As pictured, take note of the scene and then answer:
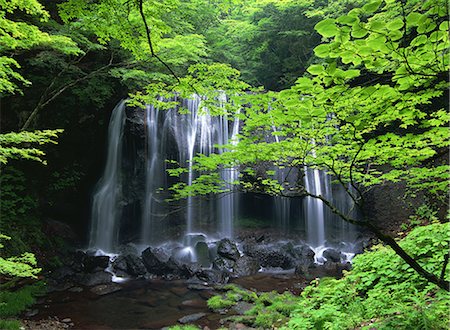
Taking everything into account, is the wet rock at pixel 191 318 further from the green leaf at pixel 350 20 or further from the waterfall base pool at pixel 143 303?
the green leaf at pixel 350 20

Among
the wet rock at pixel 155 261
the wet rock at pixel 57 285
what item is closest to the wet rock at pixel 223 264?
the wet rock at pixel 155 261

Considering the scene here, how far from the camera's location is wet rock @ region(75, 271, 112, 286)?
9.98m

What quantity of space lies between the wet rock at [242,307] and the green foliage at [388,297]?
3.40m

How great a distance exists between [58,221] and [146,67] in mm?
7987

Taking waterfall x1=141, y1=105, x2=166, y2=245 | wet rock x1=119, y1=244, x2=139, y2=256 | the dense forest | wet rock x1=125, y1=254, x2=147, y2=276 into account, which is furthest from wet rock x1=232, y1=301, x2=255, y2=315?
waterfall x1=141, y1=105, x2=166, y2=245

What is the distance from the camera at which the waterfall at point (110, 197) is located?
13938 millimetres

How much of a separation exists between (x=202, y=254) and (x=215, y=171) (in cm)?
386

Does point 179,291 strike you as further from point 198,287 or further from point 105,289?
point 105,289

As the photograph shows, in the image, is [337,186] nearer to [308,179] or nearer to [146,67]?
[308,179]

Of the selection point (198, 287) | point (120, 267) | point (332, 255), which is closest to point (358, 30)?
point (198, 287)

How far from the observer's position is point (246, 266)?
434 inches

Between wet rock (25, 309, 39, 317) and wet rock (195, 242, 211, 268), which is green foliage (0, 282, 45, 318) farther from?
wet rock (195, 242, 211, 268)

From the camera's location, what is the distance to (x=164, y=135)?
13.8m

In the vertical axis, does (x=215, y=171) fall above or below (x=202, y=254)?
above
